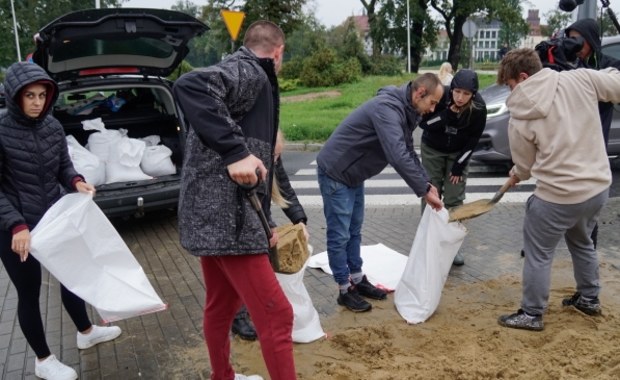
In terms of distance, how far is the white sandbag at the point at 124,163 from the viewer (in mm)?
5641

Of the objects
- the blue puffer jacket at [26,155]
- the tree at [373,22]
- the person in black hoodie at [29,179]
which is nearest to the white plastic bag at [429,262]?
the person in black hoodie at [29,179]

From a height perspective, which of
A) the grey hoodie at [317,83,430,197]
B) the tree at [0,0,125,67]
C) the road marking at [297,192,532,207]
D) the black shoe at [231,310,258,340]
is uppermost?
the tree at [0,0,125,67]

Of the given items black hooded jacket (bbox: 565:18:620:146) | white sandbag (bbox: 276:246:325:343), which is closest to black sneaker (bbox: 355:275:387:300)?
white sandbag (bbox: 276:246:325:343)

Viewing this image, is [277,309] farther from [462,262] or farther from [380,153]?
[462,262]

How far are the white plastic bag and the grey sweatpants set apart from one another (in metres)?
0.45

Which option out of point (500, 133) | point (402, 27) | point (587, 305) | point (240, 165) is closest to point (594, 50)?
point (587, 305)

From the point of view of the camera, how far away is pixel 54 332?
3672 millimetres

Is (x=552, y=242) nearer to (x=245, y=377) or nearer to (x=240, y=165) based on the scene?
(x=245, y=377)

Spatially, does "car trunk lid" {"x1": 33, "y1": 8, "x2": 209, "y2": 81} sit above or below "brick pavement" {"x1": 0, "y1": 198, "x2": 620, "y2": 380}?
above

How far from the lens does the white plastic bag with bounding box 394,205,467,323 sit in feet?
11.7

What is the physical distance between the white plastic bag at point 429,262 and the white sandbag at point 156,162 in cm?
319

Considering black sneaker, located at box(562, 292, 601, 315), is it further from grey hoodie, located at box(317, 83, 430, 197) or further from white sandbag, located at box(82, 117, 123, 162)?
white sandbag, located at box(82, 117, 123, 162)

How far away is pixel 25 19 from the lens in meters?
45.7

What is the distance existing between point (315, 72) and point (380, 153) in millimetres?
22513
